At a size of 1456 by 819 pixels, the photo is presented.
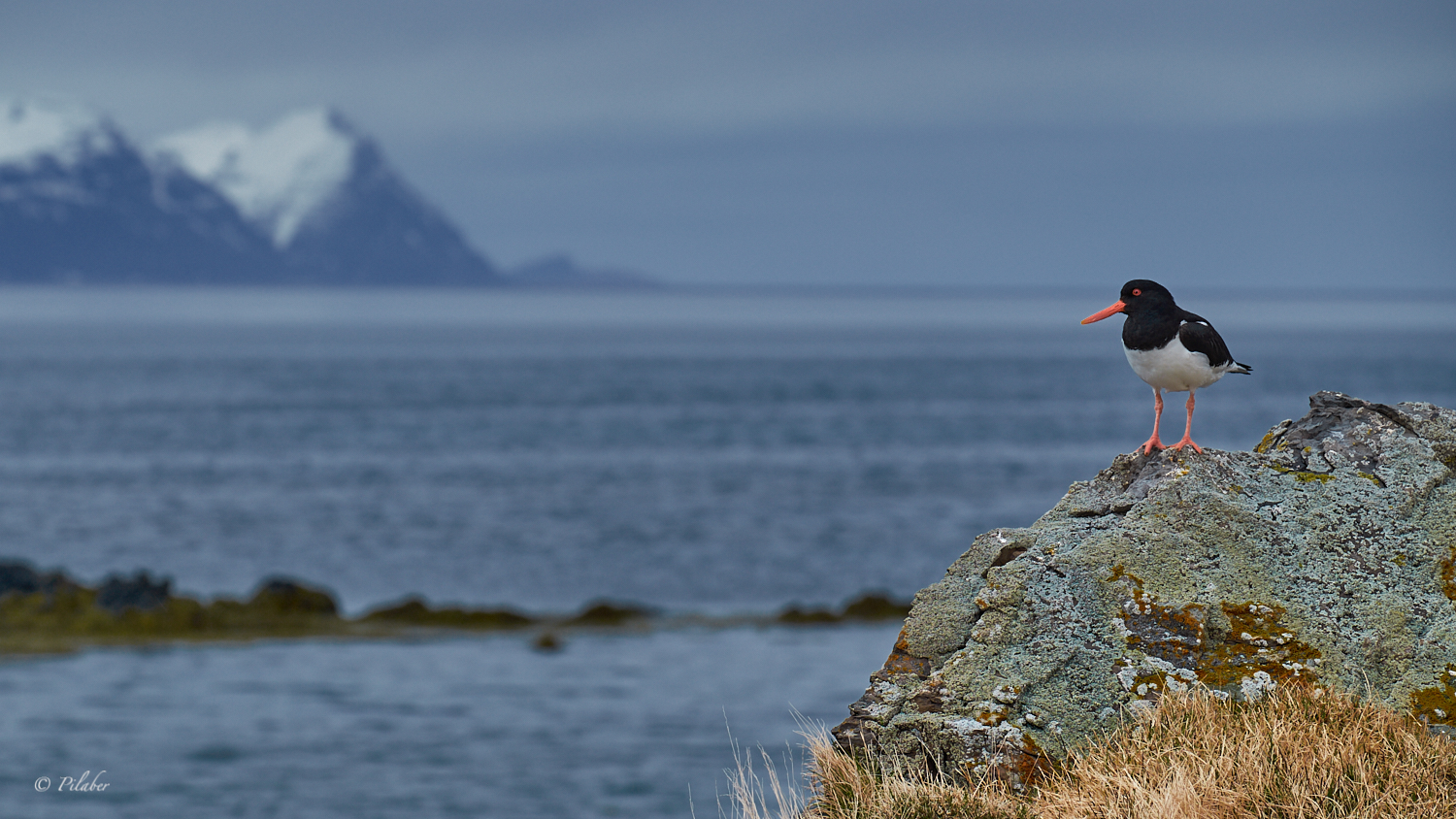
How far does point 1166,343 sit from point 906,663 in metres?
1.97

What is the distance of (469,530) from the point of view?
4209 centimetres

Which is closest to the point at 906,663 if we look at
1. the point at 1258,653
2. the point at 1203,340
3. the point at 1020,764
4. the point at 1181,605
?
the point at 1020,764

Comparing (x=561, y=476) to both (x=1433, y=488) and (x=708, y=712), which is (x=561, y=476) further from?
(x=1433, y=488)

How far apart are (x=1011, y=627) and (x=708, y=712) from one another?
50.4 feet

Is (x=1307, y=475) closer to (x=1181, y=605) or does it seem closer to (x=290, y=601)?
(x=1181, y=605)

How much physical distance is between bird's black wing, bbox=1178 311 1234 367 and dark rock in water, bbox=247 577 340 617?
2398 cm

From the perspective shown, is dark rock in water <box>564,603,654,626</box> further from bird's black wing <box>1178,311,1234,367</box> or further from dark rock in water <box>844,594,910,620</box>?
bird's black wing <box>1178,311,1234,367</box>

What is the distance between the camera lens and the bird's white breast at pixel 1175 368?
6.32 metres

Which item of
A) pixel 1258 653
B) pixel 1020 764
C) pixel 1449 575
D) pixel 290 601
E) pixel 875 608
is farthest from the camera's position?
pixel 875 608

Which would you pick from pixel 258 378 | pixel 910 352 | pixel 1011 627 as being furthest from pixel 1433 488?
pixel 910 352

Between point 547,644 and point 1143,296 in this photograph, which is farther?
point 547,644

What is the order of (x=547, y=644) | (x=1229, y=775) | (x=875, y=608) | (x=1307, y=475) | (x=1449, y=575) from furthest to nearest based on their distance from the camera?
1. (x=875, y=608)
2. (x=547, y=644)
3. (x=1307, y=475)
4. (x=1449, y=575)
5. (x=1229, y=775)

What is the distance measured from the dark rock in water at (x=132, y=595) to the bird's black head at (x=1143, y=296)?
24.4 m

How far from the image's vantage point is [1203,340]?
636 centimetres
